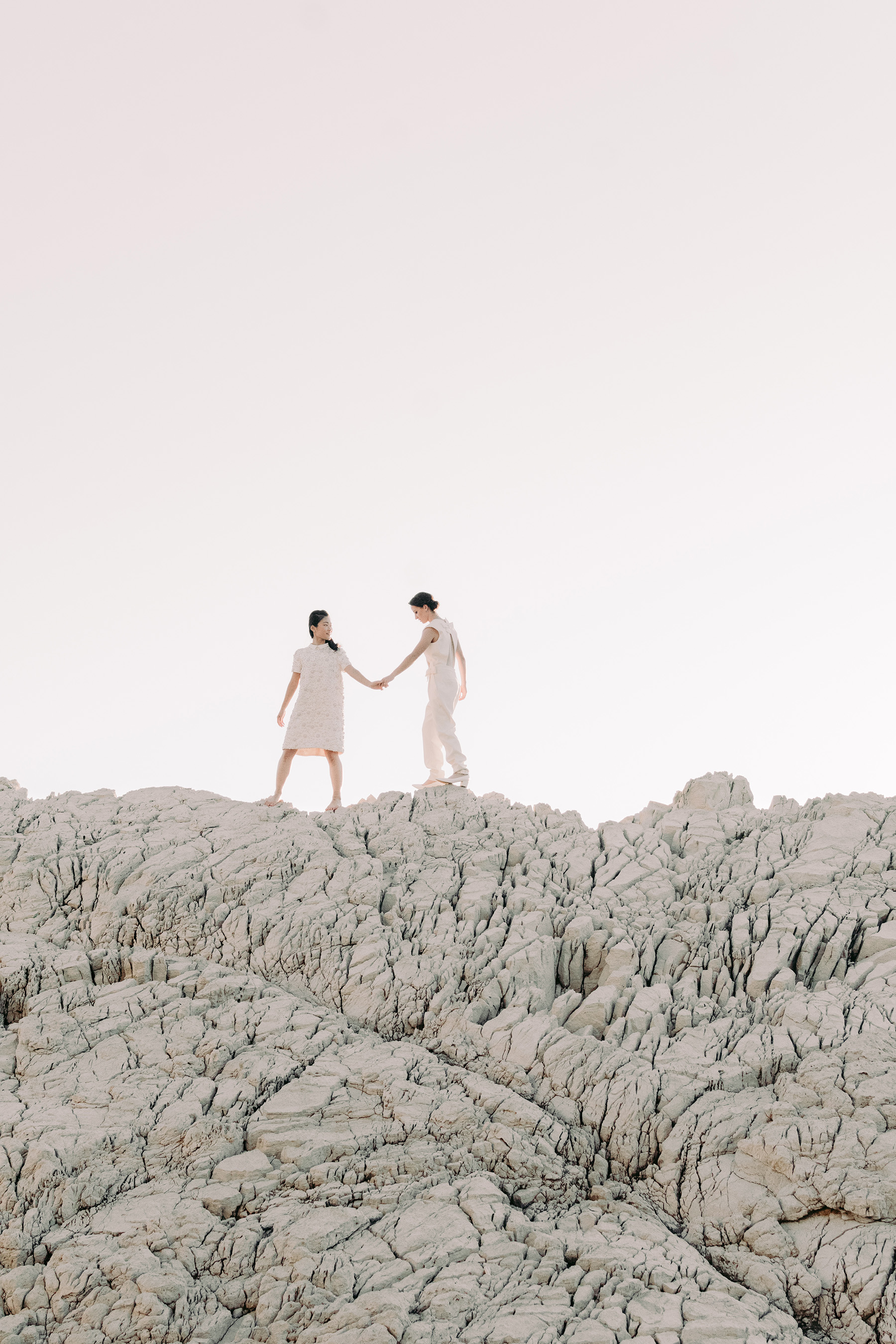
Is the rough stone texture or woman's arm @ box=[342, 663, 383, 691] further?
woman's arm @ box=[342, 663, 383, 691]

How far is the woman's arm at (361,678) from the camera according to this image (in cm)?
1580

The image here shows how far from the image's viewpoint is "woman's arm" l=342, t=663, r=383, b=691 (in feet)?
51.8

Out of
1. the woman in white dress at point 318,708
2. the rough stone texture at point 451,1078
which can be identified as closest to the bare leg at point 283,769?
the woman in white dress at point 318,708

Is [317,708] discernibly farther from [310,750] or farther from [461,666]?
[461,666]

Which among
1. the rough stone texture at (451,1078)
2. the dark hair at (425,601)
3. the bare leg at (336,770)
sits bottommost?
the rough stone texture at (451,1078)

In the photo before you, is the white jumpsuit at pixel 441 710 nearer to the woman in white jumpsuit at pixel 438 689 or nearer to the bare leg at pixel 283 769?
the woman in white jumpsuit at pixel 438 689

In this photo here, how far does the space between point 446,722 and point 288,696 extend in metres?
2.55

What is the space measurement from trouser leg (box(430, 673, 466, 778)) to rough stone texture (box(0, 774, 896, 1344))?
263cm

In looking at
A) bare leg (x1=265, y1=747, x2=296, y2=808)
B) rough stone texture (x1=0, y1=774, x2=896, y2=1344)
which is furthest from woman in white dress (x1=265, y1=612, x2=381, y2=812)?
rough stone texture (x1=0, y1=774, x2=896, y2=1344)

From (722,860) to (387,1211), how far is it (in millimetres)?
5908

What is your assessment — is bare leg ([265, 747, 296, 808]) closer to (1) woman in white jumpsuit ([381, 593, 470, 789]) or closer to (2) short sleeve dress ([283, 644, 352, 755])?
(2) short sleeve dress ([283, 644, 352, 755])

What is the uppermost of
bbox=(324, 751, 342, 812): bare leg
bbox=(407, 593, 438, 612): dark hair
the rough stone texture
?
bbox=(407, 593, 438, 612): dark hair

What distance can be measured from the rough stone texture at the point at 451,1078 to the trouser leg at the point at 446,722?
8.64ft

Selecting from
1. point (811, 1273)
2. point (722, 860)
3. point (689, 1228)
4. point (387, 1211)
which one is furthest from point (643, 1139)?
point (722, 860)
